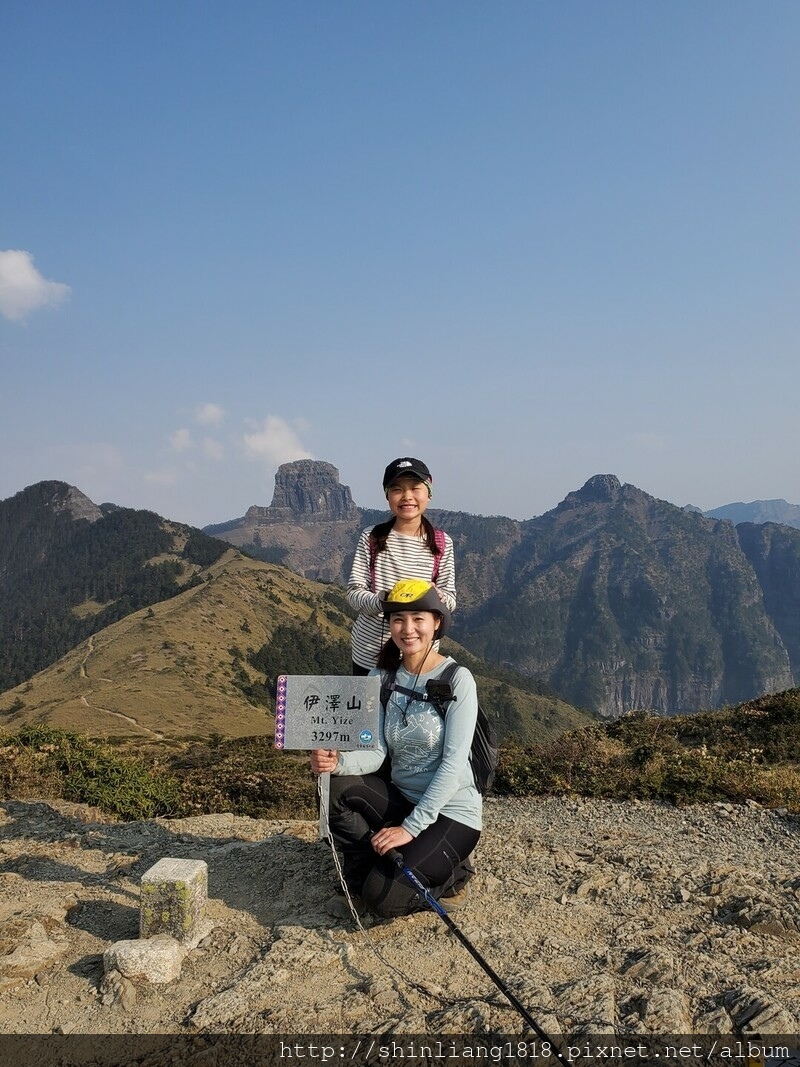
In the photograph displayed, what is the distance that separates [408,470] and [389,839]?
2.71 meters

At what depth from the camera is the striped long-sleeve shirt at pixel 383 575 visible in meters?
5.32

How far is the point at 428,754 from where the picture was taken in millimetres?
4566

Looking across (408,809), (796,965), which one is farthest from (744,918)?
(408,809)

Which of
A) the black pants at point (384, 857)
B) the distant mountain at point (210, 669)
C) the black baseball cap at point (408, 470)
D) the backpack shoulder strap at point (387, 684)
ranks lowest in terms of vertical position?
the distant mountain at point (210, 669)

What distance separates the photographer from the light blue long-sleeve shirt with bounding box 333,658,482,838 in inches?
169

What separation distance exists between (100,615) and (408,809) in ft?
487

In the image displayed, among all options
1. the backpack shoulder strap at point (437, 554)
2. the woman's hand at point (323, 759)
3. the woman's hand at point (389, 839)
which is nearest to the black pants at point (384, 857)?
the woman's hand at point (389, 839)

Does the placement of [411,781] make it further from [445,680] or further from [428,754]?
[445,680]

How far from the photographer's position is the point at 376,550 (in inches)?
216

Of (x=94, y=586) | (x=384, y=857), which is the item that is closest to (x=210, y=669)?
(x=384, y=857)

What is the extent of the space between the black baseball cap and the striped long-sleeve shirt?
518 mm

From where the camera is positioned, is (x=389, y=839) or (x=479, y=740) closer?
(x=389, y=839)

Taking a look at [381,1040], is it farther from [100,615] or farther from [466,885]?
[100,615]

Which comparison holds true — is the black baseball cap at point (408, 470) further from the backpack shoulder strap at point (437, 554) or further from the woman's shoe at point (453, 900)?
the woman's shoe at point (453, 900)
